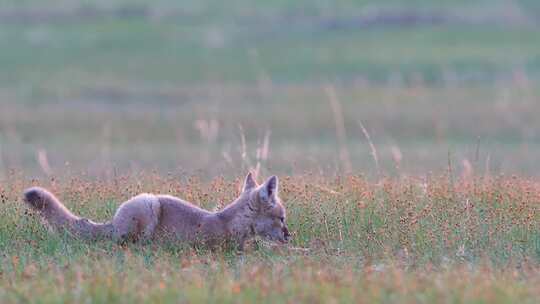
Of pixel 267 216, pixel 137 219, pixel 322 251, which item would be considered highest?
pixel 137 219

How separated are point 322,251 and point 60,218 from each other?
2063 millimetres

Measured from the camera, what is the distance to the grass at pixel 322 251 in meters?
7.75

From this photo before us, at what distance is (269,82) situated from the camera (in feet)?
94.0

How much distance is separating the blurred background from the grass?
5.63 meters

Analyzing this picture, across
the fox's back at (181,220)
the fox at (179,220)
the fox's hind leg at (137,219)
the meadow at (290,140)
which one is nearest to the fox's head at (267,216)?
the fox at (179,220)

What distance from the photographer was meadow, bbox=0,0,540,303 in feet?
27.8

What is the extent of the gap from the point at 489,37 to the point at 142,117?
1081 cm

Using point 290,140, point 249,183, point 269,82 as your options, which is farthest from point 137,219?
point 269,82

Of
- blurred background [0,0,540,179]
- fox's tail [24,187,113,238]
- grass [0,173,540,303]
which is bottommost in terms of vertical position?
blurred background [0,0,540,179]

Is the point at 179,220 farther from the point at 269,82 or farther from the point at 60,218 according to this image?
the point at 269,82

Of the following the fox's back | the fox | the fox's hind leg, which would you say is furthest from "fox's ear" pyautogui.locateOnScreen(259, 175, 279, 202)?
the fox's hind leg

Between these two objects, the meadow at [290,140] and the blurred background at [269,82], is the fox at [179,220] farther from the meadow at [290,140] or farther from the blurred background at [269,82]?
the blurred background at [269,82]

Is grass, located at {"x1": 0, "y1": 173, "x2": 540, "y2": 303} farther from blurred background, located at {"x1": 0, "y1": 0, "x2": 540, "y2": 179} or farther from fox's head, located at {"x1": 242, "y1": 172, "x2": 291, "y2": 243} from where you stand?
blurred background, located at {"x1": 0, "y1": 0, "x2": 540, "y2": 179}

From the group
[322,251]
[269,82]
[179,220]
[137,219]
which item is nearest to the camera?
[322,251]
